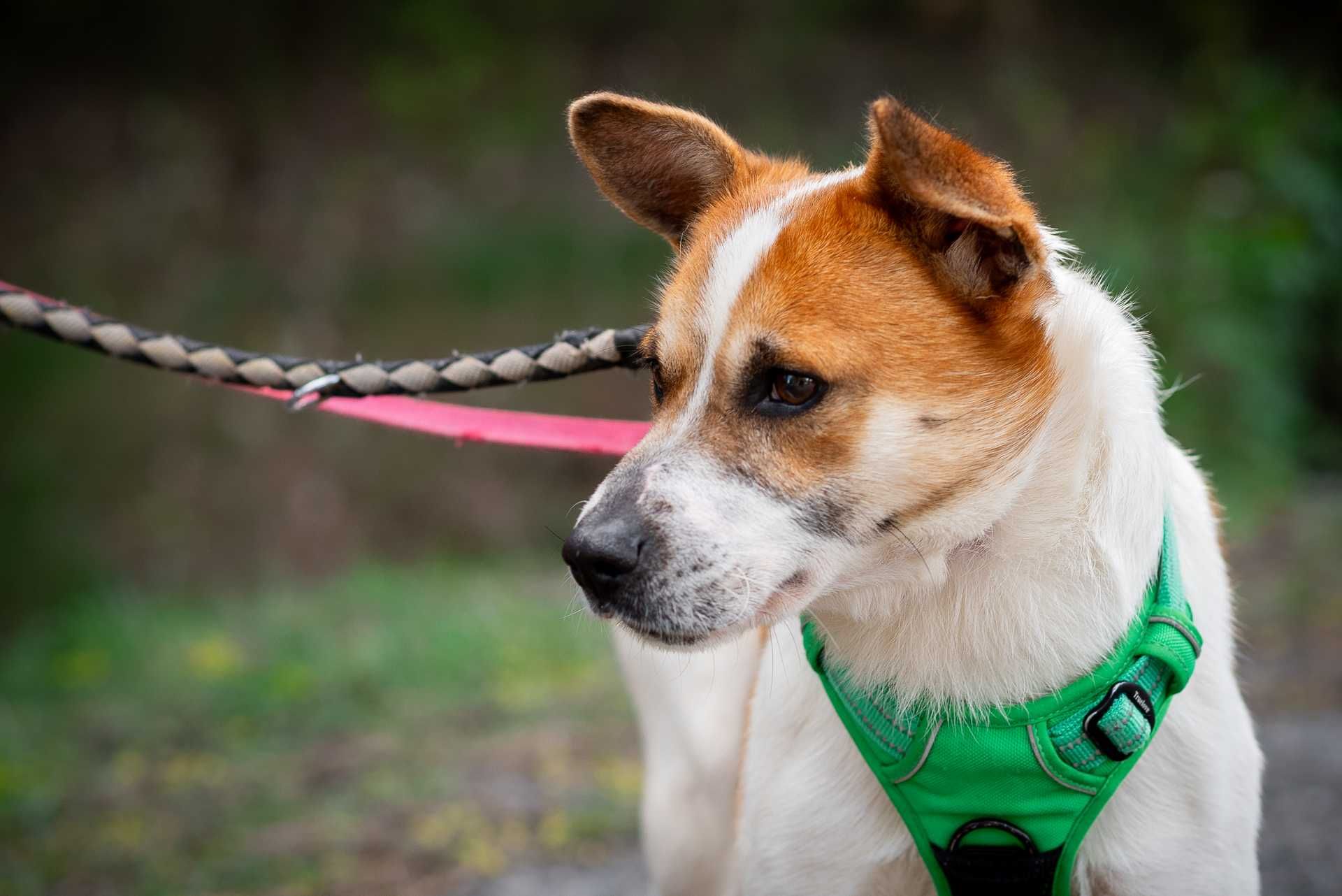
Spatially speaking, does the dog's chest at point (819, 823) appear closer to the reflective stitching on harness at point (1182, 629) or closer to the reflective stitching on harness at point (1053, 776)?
the reflective stitching on harness at point (1053, 776)

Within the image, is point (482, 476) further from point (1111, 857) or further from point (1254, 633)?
point (1111, 857)

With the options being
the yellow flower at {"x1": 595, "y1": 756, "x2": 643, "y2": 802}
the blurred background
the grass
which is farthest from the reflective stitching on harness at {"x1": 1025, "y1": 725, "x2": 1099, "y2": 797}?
the blurred background

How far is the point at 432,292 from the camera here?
25.3 ft

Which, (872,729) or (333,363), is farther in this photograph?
(333,363)

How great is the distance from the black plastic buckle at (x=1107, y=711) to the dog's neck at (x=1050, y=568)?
0.24ft

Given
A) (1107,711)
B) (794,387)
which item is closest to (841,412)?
(794,387)

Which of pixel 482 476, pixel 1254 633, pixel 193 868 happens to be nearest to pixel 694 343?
pixel 193 868

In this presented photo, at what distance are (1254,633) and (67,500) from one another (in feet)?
22.0

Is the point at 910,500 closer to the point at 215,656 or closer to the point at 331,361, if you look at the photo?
the point at 331,361

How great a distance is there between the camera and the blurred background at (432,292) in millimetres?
5715

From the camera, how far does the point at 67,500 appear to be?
7.03m

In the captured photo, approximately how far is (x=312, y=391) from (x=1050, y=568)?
156 centimetres

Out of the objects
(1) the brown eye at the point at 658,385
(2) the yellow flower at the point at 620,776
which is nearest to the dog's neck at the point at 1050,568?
(1) the brown eye at the point at 658,385

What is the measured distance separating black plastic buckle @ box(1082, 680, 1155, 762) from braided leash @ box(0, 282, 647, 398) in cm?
114
